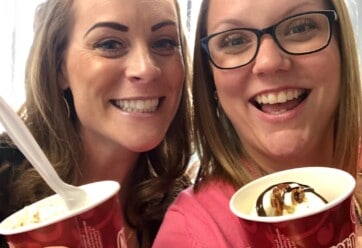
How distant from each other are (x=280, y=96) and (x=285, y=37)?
0.38 ft

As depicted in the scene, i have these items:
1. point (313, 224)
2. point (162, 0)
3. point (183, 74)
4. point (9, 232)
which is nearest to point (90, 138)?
point (183, 74)

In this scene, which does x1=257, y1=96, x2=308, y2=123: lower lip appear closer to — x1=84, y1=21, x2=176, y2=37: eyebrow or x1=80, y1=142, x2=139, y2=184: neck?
x1=84, y1=21, x2=176, y2=37: eyebrow

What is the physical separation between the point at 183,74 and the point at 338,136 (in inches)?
17.1

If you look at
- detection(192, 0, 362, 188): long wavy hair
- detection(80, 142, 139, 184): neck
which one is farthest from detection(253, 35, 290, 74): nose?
detection(80, 142, 139, 184): neck

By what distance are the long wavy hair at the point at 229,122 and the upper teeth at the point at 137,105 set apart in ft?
0.38

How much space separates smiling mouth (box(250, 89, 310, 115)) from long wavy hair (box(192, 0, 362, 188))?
0.11 m

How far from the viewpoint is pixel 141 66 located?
1.06 meters

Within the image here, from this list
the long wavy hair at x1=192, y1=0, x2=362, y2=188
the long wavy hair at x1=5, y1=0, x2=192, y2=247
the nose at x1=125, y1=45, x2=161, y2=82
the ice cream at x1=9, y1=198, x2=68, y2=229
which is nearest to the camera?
the ice cream at x1=9, y1=198, x2=68, y2=229

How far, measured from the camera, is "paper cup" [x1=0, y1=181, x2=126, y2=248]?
63 cm

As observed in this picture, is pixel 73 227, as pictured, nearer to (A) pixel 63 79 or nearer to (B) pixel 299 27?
(B) pixel 299 27

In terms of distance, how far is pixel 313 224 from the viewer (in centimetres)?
56

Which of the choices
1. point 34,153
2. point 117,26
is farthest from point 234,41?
point 34,153

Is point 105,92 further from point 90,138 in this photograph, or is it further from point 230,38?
point 230,38

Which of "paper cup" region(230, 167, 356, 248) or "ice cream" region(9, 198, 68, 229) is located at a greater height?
"paper cup" region(230, 167, 356, 248)
